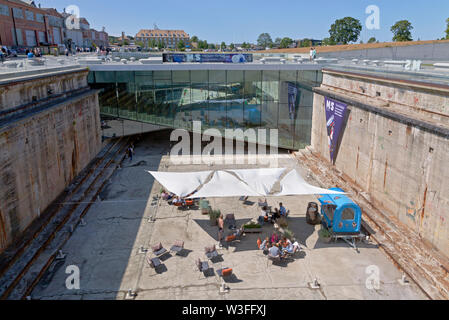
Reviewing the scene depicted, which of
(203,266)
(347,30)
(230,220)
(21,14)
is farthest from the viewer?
(347,30)

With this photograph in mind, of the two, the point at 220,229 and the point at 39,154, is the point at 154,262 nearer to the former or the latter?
the point at 220,229

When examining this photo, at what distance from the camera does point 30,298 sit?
32.4 feet

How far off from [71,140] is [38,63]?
4.50 metres

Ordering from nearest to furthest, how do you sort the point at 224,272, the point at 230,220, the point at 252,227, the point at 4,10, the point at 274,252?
the point at 224,272
the point at 274,252
the point at 252,227
the point at 230,220
the point at 4,10

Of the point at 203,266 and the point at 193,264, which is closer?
the point at 203,266

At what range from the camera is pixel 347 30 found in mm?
81188

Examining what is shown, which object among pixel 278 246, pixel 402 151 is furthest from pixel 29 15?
pixel 402 151

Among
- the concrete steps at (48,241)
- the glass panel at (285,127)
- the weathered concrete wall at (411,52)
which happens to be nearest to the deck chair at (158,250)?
the concrete steps at (48,241)

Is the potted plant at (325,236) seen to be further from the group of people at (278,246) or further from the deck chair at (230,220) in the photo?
the deck chair at (230,220)

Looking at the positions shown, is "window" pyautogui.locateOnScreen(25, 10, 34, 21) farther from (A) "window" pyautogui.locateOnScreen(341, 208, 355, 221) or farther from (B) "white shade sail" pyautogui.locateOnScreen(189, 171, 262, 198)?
(A) "window" pyautogui.locateOnScreen(341, 208, 355, 221)

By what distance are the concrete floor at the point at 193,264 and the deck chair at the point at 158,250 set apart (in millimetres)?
263

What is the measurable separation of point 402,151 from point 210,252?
849 cm

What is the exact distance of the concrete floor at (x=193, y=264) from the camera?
33.8 feet
